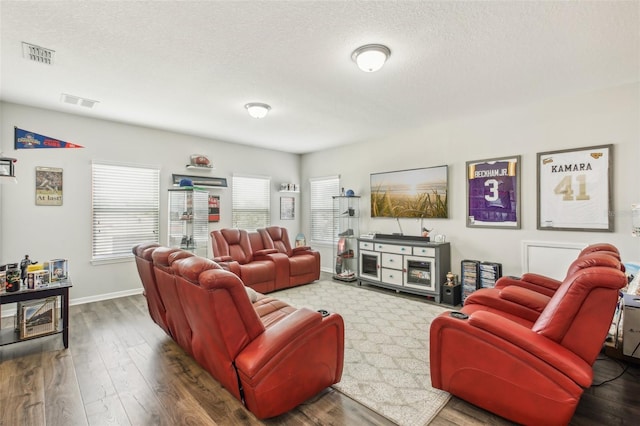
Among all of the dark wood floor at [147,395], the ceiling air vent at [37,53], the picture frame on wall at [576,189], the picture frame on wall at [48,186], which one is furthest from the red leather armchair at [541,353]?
the picture frame on wall at [48,186]

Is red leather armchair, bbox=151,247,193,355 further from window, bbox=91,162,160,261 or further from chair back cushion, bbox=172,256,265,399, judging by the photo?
window, bbox=91,162,160,261

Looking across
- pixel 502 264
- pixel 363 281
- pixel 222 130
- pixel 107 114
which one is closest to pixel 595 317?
pixel 502 264

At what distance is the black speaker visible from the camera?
171 inches

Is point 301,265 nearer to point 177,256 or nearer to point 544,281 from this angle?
point 177,256

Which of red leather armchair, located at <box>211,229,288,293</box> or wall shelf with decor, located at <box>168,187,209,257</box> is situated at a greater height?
wall shelf with decor, located at <box>168,187,209,257</box>

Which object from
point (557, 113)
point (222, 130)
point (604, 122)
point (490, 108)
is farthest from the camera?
point (222, 130)

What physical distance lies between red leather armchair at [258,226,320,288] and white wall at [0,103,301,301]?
6.04 ft

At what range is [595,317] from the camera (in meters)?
1.68

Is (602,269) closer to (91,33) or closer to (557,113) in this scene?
(557,113)

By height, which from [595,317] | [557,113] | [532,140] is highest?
[557,113]

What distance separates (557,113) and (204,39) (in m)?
4.21

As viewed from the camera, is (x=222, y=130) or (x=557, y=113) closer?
(x=557, y=113)

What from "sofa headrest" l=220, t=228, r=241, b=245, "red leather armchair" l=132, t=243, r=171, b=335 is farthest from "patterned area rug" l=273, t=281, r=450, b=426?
"red leather armchair" l=132, t=243, r=171, b=335

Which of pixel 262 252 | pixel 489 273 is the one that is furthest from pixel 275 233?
pixel 489 273
